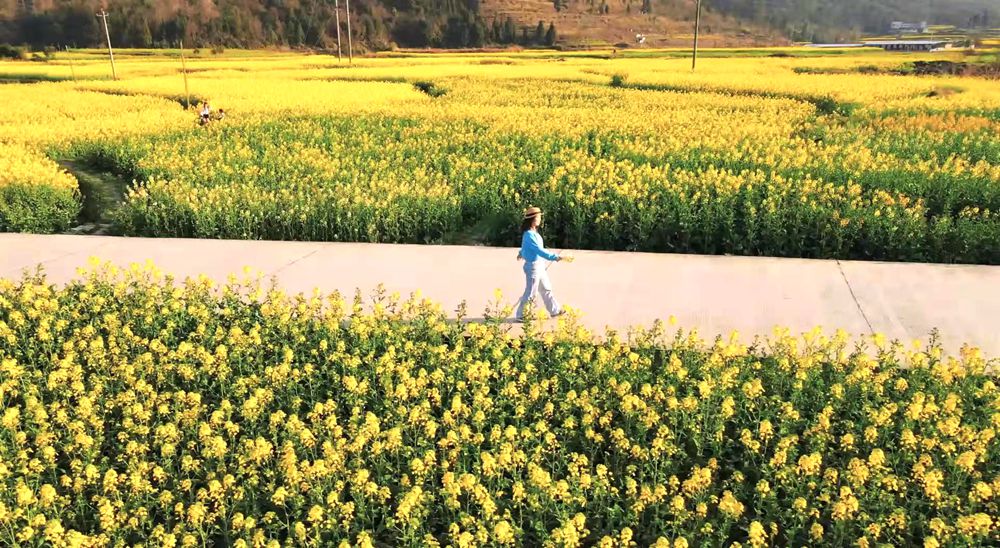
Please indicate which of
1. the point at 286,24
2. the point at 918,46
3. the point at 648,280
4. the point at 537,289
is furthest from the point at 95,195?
the point at 918,46

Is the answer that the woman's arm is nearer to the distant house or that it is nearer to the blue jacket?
the blue jacket

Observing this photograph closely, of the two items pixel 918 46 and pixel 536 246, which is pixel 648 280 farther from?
pixel 918 46

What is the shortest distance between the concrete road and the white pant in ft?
1.17

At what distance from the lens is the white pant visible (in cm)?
702

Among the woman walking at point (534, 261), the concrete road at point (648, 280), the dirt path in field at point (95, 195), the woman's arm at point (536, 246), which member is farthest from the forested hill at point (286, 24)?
the woman's arm at point (536, 246)

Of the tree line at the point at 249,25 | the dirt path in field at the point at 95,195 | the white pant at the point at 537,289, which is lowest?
the dirt path in field at the point at 95,195

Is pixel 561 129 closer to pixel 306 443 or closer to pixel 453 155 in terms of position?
pixel 453 155

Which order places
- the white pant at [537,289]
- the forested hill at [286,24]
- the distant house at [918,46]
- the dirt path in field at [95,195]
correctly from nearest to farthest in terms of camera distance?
the white pant at [537,289] < the dirt path in field at [95,195] < the forested hill at [286,24] < the distant house at [918,46]

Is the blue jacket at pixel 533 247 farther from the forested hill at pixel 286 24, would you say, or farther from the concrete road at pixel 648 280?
the forested hill at pixel 286 24

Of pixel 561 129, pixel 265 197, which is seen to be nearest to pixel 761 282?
pixel 265 197

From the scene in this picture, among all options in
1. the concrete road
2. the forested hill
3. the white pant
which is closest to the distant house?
the forested hill

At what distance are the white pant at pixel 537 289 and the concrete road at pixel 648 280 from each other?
36cm

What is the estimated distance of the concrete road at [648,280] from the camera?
7.09 meters

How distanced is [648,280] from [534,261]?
1.92 m
